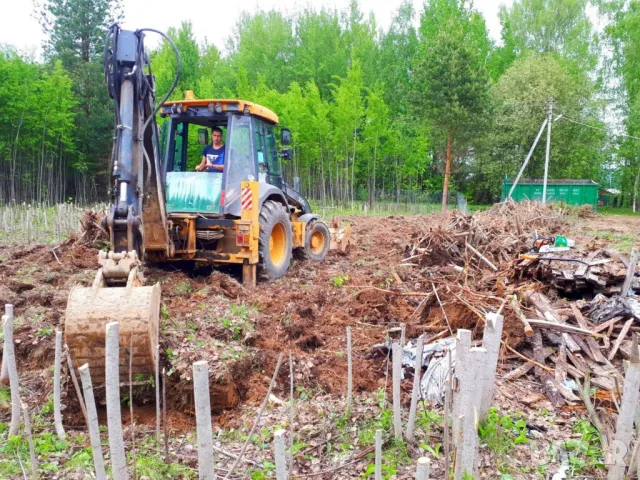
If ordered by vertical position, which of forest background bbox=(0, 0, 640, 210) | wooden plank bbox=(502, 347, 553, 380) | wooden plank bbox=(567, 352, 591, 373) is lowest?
wooden plank bbox=(502, 347, 553, 380)

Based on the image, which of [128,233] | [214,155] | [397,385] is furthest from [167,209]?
[397,385]

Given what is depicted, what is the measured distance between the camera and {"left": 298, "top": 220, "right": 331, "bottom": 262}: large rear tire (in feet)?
26.7

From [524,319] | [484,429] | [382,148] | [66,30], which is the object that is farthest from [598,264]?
[66,30]

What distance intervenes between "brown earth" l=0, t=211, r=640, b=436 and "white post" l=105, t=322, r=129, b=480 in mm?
1281

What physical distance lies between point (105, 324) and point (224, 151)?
373cm

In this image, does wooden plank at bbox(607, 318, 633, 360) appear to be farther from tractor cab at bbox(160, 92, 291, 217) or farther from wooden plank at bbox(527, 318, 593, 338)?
tractor cab at bbox(160, 92, 291, 217)

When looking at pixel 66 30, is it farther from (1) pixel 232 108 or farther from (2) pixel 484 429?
(2) pixel 484 429

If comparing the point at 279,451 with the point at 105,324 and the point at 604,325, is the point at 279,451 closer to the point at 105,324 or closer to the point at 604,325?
the point at 105,324

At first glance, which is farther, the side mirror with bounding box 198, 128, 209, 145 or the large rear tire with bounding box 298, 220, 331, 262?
the large rear tire with bounding box 298, 220, 331, 262

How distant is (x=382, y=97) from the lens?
29562mm

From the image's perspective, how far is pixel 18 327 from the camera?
410 cm

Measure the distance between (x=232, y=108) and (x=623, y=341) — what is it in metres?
4.91

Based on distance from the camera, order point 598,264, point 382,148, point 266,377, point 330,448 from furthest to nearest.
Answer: point 382,148
point 598,264
point 266,377
point 330,448

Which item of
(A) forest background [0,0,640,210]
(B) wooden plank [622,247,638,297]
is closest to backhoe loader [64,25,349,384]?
(B) wooden plank [622,247,638,297]
